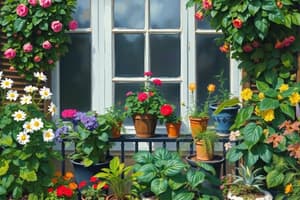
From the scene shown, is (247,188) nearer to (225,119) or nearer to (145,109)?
(225,119)

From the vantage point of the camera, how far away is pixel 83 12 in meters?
4.80

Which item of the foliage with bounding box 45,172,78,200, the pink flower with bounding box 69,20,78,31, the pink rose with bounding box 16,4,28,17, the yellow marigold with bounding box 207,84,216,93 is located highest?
the pink rose with bounding box 16,4,28,17

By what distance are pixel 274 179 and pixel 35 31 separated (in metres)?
2.08

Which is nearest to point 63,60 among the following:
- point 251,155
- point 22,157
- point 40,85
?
point 40,85

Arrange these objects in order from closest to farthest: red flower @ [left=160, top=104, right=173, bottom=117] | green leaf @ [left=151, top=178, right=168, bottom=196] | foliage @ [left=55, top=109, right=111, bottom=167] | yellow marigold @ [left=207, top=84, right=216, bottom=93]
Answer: green leaf @ [left=151, top=178, right=168, bottom=196] → foliage @ [left=55, top=109, right=111, bottom=167] → red flower @ [left=160, top=104, right=173, bottom=117] → yellow marigold @ [left=207, top=84, right=216, bottom=93]

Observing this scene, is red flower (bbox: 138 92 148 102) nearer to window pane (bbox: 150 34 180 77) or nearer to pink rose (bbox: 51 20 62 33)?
window pane (bbox: 150 34 180 77)

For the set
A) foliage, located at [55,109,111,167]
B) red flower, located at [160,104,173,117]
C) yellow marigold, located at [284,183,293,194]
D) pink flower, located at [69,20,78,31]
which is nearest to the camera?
yellow marigold, located at [284,183,293,194]

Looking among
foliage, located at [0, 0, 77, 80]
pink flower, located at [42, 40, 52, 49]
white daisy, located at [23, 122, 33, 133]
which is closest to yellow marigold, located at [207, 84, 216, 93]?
foliage, located at [0, 0, 77, 80]

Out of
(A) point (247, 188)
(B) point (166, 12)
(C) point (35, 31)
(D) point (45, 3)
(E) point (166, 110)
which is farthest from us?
(B) point (166, 12)

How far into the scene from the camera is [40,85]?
470cm

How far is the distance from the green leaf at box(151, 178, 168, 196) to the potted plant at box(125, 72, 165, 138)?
66 cm

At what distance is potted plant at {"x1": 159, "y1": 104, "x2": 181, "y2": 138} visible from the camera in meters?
4.26

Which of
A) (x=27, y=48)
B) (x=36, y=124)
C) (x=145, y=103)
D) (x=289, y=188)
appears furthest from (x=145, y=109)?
(x=289, y=188)

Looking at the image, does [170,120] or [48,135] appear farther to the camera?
[170,120]
